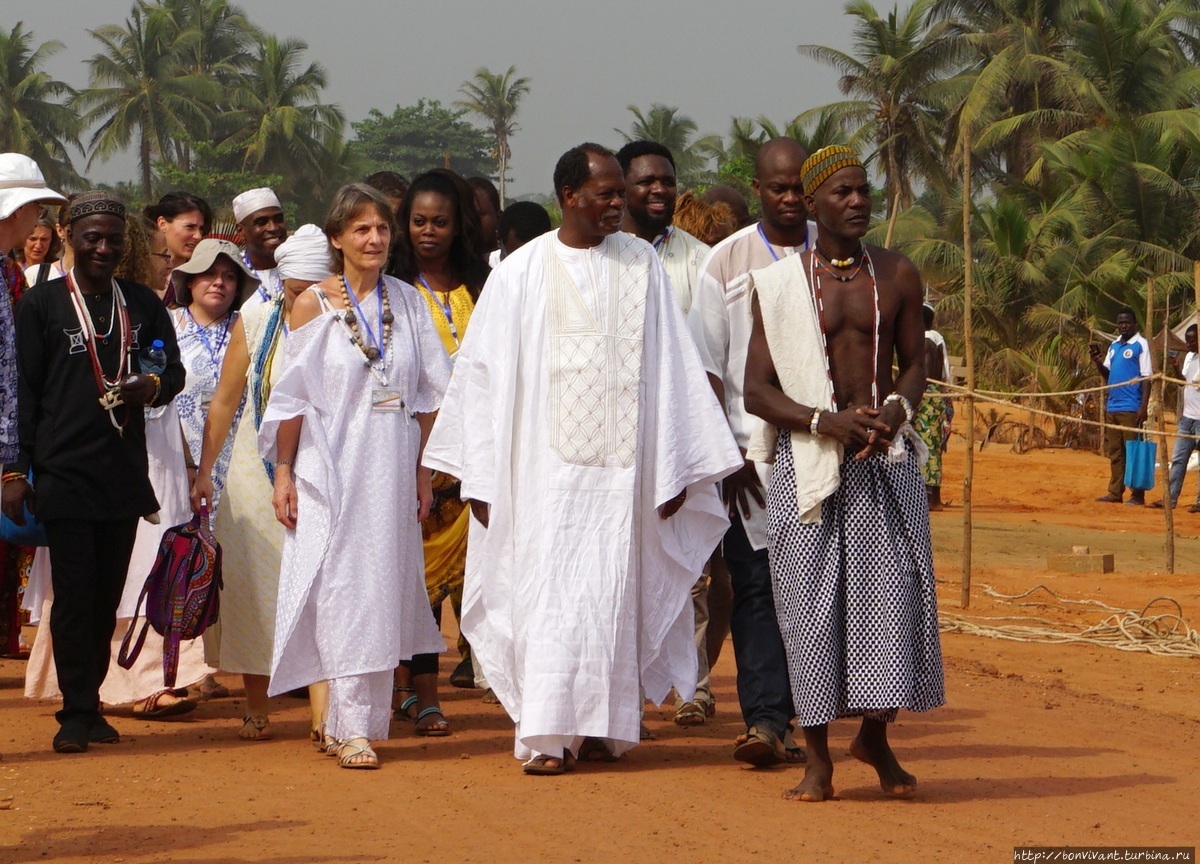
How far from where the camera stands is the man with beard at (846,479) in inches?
217

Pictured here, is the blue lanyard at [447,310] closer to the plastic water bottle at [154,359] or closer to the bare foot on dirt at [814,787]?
the plastic water bottle at [154,359]

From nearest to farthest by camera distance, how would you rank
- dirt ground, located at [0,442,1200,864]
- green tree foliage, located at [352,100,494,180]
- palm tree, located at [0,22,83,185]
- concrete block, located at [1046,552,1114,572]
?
dirt ground, located at [0,442,1200,864] → concrete block, located at [1046,552,1114,572] → palm tree, located at [0,22,83,185] → green tree foliage, located at [352,100,494,180]

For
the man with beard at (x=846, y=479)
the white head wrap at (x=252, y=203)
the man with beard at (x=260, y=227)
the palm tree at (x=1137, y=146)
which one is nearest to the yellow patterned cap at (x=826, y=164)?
the man with beard at (x=846, y=479)

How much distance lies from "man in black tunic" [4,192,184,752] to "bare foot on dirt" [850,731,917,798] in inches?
118

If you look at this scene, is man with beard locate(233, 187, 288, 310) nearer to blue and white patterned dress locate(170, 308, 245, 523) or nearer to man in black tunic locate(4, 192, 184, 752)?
blue and white patterned dress locate(170, 308, 245, 523)

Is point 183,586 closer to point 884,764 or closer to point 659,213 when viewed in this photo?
point 659,213

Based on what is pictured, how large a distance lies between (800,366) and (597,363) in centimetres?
90

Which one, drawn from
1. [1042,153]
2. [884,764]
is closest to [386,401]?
[884,764]

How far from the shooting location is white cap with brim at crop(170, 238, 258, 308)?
25.2 ft

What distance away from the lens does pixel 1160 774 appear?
6238 millimetres

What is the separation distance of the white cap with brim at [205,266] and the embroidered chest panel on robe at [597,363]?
1.99 metres

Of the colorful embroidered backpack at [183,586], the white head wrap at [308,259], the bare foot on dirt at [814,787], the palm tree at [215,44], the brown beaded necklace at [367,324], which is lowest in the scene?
the bare foot on dirt at [814,787]

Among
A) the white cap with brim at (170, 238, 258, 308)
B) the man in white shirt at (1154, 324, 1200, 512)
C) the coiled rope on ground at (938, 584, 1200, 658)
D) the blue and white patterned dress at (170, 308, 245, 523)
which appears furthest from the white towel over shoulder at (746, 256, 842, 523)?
the man in white shirt at (1154, 324, 1200, 512)

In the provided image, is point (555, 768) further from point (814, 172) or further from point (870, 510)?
point (814, 172)
